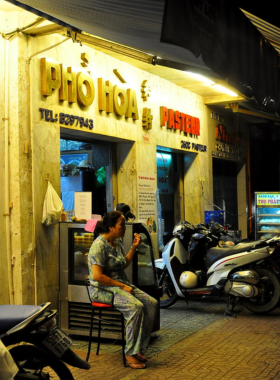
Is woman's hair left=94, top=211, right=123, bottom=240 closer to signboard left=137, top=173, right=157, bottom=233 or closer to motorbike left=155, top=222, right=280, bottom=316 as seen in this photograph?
motorbike left=155, top=222, right=280, bottom=316

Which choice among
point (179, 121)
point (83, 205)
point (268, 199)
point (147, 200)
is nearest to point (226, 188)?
point (268, 199)

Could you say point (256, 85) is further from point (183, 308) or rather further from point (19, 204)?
point (183, 308)

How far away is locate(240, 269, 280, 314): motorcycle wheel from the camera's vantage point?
8156mm

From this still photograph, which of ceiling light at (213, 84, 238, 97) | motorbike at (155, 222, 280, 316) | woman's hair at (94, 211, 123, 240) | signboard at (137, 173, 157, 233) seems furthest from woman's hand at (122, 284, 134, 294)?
ceiling light at (213, 84, 238, 97)

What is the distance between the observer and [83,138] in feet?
32.9

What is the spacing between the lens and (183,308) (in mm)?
8953

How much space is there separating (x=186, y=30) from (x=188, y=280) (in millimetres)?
5853

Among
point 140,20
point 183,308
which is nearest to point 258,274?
point 183,308

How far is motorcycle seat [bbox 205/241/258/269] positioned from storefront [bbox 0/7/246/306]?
2326mm

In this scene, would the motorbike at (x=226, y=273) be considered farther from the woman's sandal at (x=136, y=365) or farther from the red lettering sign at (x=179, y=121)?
the red lettering sign at (x=179, y=121)

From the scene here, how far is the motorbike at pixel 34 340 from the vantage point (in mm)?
3805

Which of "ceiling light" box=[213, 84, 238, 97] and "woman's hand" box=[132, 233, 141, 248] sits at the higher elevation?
"ceiling light" box=[213, 84, 238, 97]

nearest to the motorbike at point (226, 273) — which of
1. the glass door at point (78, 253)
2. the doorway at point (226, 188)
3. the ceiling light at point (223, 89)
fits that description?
the glass door at point (78, 253)

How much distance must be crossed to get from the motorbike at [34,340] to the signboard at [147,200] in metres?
6.65
